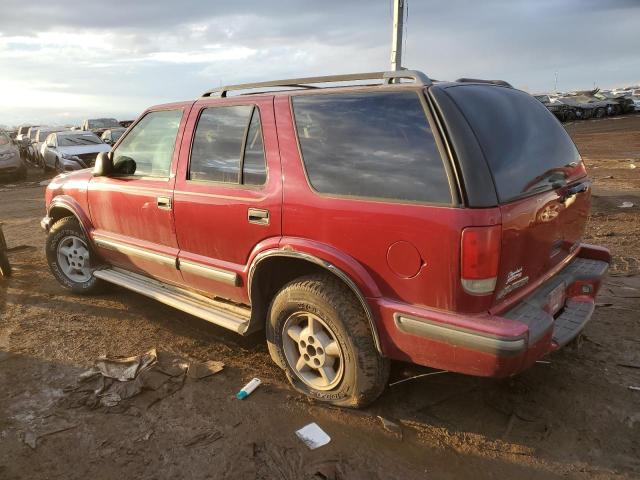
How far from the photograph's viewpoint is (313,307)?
2.79 meters

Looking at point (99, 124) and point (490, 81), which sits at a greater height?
point (99, 124)

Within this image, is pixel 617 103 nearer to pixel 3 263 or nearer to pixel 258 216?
pixel 258 216

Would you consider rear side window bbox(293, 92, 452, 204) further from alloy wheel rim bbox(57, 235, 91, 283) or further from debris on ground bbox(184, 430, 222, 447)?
alloy wheel rim bbox(57, 235, 91, 283)

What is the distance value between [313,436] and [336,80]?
2.13 meters

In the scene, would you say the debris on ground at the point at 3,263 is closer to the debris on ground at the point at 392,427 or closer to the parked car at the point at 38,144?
the debris on ground at the point at 392,427

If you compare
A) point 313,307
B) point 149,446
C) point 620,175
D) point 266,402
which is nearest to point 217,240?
point 313,307

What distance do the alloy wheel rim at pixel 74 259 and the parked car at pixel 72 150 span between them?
10.0 meters

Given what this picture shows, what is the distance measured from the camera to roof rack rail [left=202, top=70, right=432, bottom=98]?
2.60 m

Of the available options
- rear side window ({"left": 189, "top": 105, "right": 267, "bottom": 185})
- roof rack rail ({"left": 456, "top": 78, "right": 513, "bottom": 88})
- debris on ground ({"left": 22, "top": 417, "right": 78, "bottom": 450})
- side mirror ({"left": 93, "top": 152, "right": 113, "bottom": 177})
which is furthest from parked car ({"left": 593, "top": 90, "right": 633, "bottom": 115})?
debris on ground ({"left": 22, "top": 417, "right": 78, "bottom": 450})

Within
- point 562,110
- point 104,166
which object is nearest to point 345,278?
point 104,166

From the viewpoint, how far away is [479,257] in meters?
2.18

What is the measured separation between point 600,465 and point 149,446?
241cm

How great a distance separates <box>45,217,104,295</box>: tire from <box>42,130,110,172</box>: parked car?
10006mm

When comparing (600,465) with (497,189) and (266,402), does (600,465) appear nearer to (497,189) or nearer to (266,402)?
(497,189)
